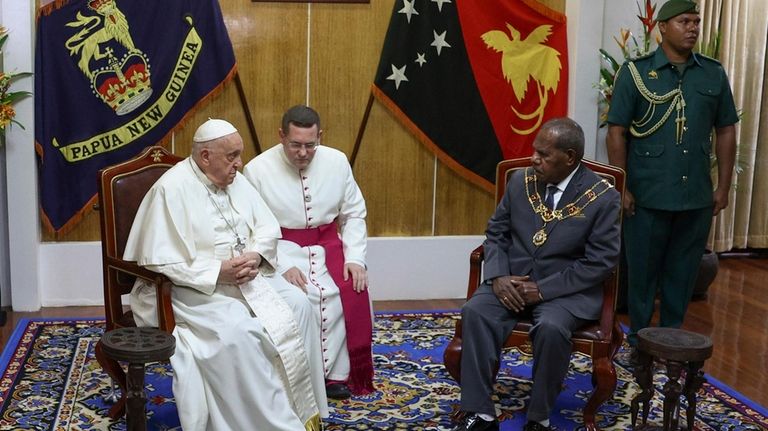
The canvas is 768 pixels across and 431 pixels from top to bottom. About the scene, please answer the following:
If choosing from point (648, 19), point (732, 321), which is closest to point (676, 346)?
point (732, 321)

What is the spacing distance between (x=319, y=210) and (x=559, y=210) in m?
1.10

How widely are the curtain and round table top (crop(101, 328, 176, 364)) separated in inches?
203

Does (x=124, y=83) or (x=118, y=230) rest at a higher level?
(x=124, y=83)

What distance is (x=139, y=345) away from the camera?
3.10 m

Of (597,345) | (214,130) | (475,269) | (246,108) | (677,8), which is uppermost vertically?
(677,8)

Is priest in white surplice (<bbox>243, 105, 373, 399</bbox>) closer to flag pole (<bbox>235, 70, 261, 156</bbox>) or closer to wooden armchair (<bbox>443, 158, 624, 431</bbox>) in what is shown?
wooden armchair (<bbox>443, 158, 624, 431</bbox>)

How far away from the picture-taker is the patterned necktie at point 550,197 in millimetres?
3826

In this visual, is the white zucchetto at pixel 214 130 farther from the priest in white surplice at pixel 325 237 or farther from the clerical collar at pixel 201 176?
the priest in white surplice at pixel 325 237

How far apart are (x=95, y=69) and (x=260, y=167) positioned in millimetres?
1571

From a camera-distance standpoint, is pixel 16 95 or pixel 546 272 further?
pixel 16 95

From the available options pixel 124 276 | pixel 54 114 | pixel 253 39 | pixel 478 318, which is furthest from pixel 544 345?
pixel 54 114

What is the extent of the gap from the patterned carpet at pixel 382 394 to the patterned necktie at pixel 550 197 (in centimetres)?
90

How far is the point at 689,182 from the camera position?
4414 mm

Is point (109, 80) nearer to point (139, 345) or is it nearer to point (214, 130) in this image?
point (214, 130)
